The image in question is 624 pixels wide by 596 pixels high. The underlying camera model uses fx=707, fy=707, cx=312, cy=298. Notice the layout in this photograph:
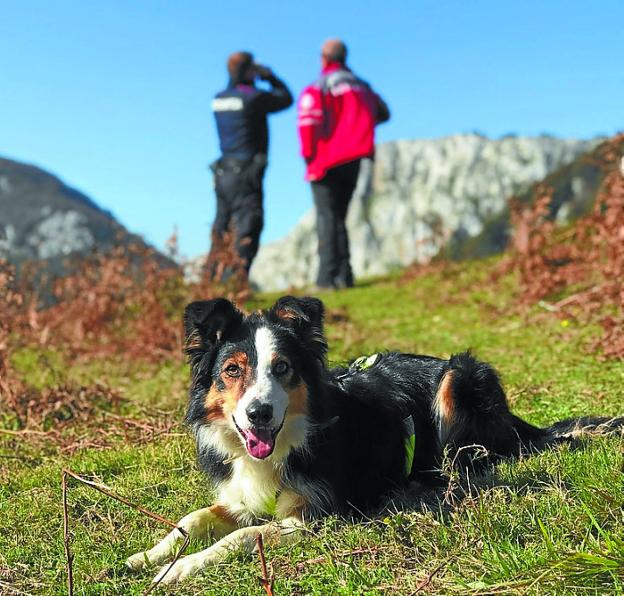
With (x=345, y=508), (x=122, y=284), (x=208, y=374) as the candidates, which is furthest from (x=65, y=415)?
(x=122, y=284)

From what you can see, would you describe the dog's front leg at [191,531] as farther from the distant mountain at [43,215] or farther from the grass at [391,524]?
the distant mountain at [43,215]

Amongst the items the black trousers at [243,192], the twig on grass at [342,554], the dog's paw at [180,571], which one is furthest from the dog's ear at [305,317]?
the black trousers at [243,192]

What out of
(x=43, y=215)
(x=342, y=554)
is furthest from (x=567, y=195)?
(x=342, y=554)

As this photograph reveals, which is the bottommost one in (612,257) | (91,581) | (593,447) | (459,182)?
(91,581)

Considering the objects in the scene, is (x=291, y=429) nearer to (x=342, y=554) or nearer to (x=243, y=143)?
(x=342, y=554)

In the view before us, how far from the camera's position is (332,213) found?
12.7m

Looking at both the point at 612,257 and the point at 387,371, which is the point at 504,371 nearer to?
the point at 612,257

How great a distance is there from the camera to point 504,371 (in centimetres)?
679

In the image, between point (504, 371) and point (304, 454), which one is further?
point (504, 371)

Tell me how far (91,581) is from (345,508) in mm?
1244

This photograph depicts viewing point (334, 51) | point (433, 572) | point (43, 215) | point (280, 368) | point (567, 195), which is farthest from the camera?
point (567, 195)

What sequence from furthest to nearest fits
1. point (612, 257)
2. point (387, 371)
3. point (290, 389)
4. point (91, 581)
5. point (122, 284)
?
1. point (122, 284)
2. point (612, 257)
3. point (387, 371)
4. point (290, 389)
5. point (91, 581)

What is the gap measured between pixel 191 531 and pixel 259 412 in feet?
2.24

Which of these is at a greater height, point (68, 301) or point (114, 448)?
point (68, 301)
